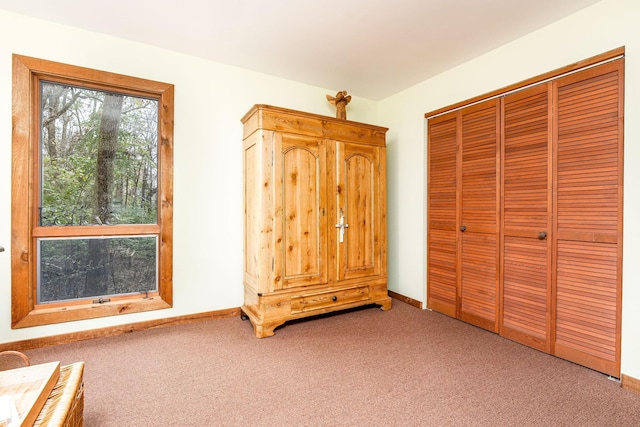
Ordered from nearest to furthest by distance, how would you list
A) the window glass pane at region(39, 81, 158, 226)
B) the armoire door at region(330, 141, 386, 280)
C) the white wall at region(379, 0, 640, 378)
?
the white wall at region(379, 0, 640, 378) < the window glass pane at region(39, 81, 158, 226) < the armoire door at region(330, 141, 386, 280)

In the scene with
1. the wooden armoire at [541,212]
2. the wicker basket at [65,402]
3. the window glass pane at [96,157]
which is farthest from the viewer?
the window glass pane at [96,157]

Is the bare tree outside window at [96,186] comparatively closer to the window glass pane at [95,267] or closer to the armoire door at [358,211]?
the window glass pane at [95,267]

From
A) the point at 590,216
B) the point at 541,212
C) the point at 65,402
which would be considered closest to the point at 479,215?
the point at 541,212

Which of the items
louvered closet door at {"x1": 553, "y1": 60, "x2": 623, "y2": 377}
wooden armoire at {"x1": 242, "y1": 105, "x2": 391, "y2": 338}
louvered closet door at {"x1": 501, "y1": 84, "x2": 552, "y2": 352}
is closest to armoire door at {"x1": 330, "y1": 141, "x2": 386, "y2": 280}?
wooden armoire at {"x1": 242, "y1": 105, "x2": 391, "y2": 338}

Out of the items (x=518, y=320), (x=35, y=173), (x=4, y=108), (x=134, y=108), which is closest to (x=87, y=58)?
(x=134, y=108)

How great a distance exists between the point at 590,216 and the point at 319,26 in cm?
244

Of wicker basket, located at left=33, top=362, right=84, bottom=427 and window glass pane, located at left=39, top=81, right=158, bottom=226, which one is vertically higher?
window glass pane, located at left=39, top=81, right=158, bottom=226

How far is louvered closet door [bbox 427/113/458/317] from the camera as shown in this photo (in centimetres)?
A: 310

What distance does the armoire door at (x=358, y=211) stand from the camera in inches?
120

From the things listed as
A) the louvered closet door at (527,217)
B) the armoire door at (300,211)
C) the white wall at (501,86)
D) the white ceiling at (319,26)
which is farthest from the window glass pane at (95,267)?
the louvered closet door at (527,217)

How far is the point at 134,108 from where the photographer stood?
281 centimetres

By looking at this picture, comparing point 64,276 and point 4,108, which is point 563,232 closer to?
point 64,276

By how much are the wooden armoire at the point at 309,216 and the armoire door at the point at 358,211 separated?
0.4 inches

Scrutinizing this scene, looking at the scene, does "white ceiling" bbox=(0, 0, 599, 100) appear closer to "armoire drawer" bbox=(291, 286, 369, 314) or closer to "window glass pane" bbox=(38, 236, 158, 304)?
"window glass pane" bbox=(38, 236, 158, 304)
